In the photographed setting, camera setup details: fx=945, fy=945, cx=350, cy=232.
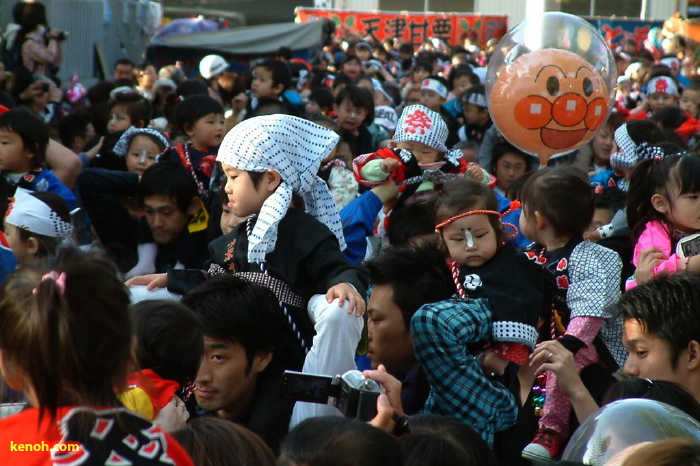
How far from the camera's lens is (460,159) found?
4.89 metres

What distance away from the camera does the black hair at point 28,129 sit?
4898 millimetres

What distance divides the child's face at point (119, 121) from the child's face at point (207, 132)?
1.59 metres

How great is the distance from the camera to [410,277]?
323cm

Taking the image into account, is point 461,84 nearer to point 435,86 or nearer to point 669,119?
point 435,86

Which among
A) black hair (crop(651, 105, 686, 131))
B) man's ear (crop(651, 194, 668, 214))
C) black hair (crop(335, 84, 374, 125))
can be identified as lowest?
black hair (crop(651, 105, 686, 131))

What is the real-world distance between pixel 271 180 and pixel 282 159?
8 centimetres

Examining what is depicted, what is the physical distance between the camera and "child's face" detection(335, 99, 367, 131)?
26.6ft

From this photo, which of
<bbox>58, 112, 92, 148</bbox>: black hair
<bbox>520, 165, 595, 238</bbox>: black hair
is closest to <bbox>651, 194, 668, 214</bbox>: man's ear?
<bbox>520, 165, 595, 238</bbox>: black hair

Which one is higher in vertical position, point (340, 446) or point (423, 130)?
point (340, 446)

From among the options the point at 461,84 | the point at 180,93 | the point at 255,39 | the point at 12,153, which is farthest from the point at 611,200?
the point at 255,39

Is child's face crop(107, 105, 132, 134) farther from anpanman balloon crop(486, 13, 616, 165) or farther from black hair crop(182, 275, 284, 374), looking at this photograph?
black hair crop(182, 275, 284, 374)

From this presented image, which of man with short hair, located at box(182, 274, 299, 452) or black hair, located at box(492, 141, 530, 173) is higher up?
man with short hair, located at box(182, 274, 299, 452)

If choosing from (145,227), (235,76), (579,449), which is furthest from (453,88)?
(579,449)

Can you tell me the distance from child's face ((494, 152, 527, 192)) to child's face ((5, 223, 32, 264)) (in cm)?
318
